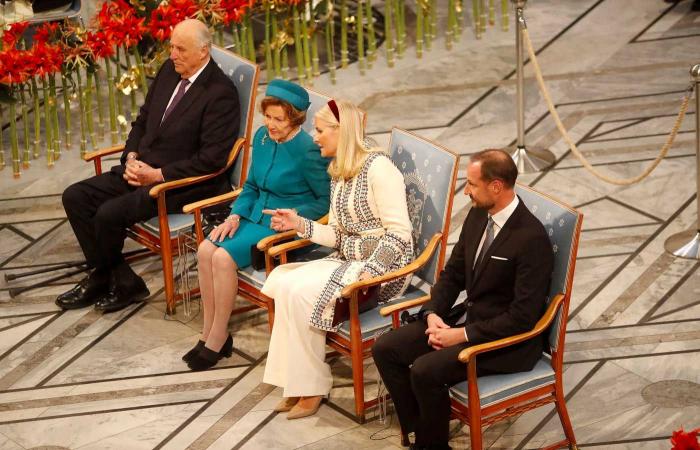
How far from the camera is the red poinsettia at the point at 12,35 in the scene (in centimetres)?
711

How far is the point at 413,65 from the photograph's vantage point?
28.7ft

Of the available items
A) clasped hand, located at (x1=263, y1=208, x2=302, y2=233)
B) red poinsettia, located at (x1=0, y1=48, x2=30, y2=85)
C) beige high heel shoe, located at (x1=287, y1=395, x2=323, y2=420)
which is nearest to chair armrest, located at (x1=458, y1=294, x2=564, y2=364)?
beige high heel shoe, located at (x1=287, y1=395, x2=323, y2=420)

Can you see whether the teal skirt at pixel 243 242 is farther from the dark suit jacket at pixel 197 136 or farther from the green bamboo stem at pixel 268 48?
the green bamboo stem at pixel 268 48

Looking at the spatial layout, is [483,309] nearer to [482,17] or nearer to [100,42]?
[100,42]

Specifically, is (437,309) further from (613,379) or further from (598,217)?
(598,217)

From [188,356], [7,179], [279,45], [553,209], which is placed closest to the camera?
[553,209]

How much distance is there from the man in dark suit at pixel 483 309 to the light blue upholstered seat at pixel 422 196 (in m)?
0.31

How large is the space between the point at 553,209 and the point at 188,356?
1895 mm

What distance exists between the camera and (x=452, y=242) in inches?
253

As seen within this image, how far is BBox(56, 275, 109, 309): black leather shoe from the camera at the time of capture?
608 cm

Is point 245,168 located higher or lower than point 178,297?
higher

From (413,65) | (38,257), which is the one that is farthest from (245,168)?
(413,65)

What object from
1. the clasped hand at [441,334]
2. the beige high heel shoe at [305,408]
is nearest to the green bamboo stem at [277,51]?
the beige high heel shoe at [305,408]

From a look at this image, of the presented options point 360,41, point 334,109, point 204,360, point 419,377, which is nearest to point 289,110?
point 334,109
